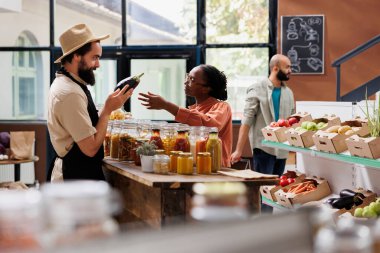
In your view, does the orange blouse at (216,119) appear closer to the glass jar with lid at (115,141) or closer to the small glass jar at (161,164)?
the glass jar with lid at (115,141)

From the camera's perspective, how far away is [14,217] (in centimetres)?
67

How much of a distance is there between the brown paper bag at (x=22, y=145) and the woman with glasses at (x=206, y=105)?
13.2 ft

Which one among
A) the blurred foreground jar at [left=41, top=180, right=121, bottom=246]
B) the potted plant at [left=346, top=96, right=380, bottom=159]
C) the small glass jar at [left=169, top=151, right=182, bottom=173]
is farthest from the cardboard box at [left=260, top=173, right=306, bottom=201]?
the blurred foreground jar at [left=41, top=180, right=121, bottom=246]

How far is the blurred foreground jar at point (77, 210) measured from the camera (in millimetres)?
681

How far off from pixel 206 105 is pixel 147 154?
878 millimetres

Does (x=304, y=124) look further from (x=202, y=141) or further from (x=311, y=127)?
(x=202, y=141)

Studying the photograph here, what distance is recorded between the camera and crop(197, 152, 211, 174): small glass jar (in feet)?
12.2

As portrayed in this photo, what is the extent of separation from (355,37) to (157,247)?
839cm

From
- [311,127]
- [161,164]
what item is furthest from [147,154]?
[311,127]

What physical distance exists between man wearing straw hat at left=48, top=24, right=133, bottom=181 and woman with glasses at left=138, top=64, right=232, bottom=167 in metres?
0.31

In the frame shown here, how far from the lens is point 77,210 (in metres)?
0.68

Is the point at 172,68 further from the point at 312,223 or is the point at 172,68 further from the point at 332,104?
the point at 312,223

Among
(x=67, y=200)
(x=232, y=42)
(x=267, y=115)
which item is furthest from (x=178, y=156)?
(x=232, y=42)

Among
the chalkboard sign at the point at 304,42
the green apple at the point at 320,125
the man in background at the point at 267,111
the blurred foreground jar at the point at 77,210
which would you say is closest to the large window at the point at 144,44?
the chalkboard sign at the point at 304,42
